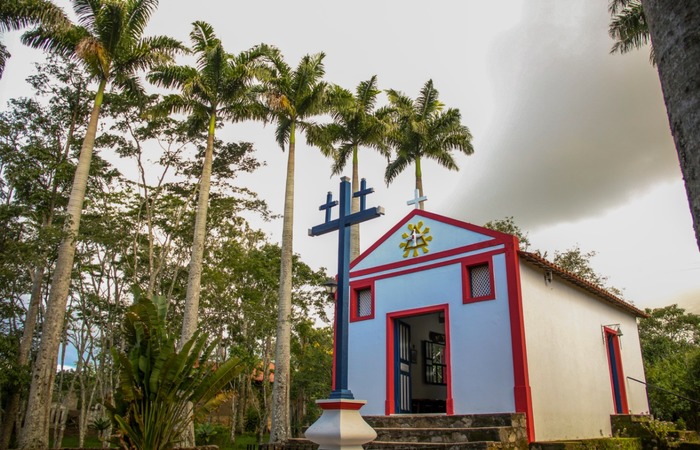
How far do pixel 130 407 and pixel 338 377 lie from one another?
15.4 ft

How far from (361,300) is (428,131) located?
11.9 meters

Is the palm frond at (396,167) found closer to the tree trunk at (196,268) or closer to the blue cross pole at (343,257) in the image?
the tree trunk at (196,268)

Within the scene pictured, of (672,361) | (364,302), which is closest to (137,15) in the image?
(364,302)

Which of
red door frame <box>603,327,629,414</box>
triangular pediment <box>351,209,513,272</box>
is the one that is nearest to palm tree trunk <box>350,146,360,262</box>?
triangular pediment <box>351,209,513,272</box>

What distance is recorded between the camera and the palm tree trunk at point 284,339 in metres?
14.0

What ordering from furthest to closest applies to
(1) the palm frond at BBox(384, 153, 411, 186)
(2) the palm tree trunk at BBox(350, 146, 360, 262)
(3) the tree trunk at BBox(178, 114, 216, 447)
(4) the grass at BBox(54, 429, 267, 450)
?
(1) the palm frond at BBox(384, 153, 411, 186), (4) the grass at BBox(54, 429, 267, 450), (2) the palm tree trunk at BBox(350, 146, 360, 262), (3) the tree trunk at BBox(178, 114, 216, 447)

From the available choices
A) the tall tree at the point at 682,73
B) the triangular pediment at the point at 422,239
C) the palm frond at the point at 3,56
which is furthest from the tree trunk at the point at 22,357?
the tall tree at the point at 682,73

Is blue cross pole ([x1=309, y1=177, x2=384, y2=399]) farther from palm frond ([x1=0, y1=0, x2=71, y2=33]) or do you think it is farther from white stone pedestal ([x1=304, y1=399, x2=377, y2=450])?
palm frond ([x1=0, y1=0, x2=71, y2=33])

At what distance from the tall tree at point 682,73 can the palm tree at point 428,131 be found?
21250 mm

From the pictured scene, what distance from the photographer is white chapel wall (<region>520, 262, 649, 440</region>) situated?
10.6 meters

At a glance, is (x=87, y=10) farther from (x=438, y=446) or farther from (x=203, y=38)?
(x=438, y=446)

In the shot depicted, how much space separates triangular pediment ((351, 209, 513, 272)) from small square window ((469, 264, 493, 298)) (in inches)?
21.6

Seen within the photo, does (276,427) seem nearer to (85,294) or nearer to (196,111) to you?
(196,111)

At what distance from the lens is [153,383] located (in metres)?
8.40
